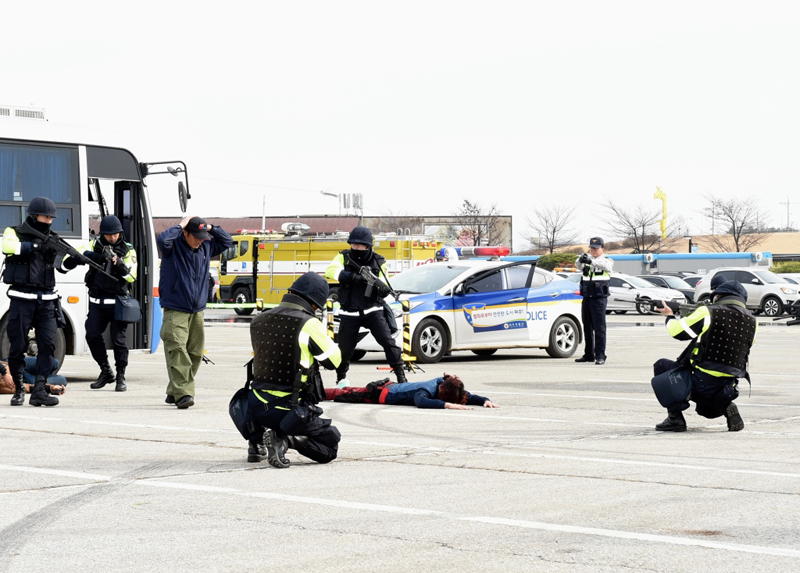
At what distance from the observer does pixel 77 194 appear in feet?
47.4

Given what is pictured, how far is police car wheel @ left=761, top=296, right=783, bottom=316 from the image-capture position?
118 ft

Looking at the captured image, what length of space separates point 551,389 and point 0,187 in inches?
281

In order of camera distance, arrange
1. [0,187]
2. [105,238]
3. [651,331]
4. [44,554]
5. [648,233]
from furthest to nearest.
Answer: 1. [648,233]
2. [651,331]
3. [0,187]
4. [105,238]
5. [44,554]

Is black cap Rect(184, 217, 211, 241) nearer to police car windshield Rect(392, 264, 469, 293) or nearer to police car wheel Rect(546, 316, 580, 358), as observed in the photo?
police car windshield Rect(392, 264, 469, 293)

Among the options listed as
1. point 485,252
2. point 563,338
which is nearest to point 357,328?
point 563,338

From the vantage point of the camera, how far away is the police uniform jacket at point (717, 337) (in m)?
9.17

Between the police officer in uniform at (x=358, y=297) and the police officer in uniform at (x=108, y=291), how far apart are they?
93.7 inches

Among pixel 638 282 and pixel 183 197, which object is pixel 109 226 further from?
pixel 638 282

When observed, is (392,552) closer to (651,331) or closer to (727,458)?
(727,458)

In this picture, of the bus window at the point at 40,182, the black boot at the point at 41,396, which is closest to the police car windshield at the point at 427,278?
the bus window at the point at 40,182

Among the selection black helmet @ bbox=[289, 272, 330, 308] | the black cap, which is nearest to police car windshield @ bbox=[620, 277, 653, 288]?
the black cap

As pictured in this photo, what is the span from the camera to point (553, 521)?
5633mm

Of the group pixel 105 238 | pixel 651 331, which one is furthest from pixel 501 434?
pixel 651 331

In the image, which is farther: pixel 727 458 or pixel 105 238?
pixel 105 238
